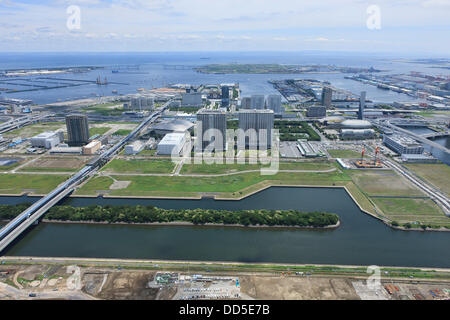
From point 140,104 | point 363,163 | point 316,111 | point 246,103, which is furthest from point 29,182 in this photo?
point 316,111

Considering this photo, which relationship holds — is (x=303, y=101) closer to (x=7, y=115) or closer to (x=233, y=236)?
(x=233, y=236)

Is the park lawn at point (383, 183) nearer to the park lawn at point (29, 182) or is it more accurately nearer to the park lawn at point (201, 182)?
the park lawn at point (201, 182)

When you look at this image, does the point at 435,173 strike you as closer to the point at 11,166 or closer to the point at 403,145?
the point at 403,145

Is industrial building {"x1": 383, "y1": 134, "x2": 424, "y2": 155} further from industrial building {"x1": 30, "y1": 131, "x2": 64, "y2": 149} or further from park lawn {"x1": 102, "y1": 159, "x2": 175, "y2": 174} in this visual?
industrial building {"x1": 30, "y1": 131, "x2": 64, "y2": 149}

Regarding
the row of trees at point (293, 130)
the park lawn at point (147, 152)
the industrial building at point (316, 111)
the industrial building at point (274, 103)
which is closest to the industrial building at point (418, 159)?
the row of trees at point (293, 130)
